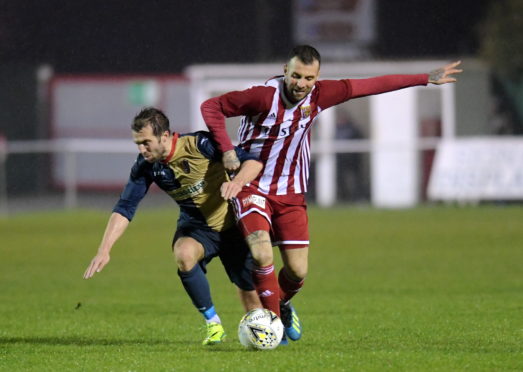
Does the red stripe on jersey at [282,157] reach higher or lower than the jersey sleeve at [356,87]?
lower

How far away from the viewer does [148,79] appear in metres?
37.0

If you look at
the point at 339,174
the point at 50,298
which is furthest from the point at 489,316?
the point at 339,174

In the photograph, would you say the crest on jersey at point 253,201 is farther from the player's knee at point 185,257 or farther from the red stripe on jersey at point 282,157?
the player's knee at point 185,257

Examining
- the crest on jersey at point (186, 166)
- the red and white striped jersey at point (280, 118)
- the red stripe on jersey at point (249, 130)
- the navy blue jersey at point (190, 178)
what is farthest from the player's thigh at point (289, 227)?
the crest on jersey at point (186, 166)

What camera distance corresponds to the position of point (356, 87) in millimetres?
8852

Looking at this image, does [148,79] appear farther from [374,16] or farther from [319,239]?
[319,239]

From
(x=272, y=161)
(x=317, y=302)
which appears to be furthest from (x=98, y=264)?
(x=317, y=302)

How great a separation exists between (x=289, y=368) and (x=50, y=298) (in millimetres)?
6017

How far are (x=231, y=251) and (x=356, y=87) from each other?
155cm

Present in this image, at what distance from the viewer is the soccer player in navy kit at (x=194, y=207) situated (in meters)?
8.61

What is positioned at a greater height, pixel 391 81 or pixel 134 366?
pixel 391 81

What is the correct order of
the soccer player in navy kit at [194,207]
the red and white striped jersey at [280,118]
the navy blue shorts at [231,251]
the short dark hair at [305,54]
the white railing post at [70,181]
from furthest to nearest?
the white railing post at [70,181], the navy blue shorts at [231,251], the soccer player in navy kit at [194,207], the red and white striped jersey at [280,118], the short dark hair at [305,54]

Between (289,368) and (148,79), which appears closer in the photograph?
(289,368)

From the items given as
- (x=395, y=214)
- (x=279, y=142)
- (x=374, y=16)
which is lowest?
(x=395, y=214)
